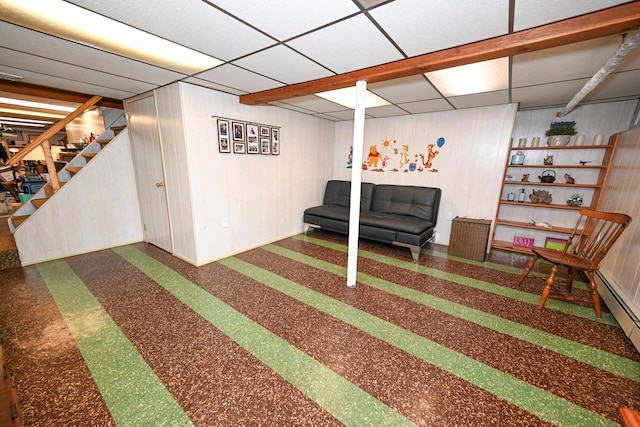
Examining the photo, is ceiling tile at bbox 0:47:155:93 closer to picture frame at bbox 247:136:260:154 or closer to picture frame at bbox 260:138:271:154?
picture frame at bbox 247:136:260:154

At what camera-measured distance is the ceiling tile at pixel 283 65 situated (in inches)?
81.1

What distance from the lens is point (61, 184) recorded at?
3.67 metres

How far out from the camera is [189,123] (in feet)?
9.82

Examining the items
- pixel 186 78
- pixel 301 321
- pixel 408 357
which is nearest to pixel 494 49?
pixel 408 357

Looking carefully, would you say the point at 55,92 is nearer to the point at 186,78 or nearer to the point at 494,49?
the point at 186,78

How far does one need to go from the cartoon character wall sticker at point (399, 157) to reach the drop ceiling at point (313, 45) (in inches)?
47.5

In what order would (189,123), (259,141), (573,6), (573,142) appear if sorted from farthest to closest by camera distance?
(259,141), (573,142), (189,123), (573,6)

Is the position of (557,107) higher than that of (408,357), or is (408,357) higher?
(557,107)

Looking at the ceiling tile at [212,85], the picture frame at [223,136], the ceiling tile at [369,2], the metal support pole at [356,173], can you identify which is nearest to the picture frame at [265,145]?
the picture frame at [223,136]

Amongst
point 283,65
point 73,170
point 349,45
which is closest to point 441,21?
point 349,45

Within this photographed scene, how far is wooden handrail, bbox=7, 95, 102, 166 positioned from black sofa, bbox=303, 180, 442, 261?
371 centimetres

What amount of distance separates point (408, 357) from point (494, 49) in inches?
93.2

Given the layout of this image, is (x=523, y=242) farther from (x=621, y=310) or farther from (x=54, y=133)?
(x=54, y=133)

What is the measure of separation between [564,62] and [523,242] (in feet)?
9.49
